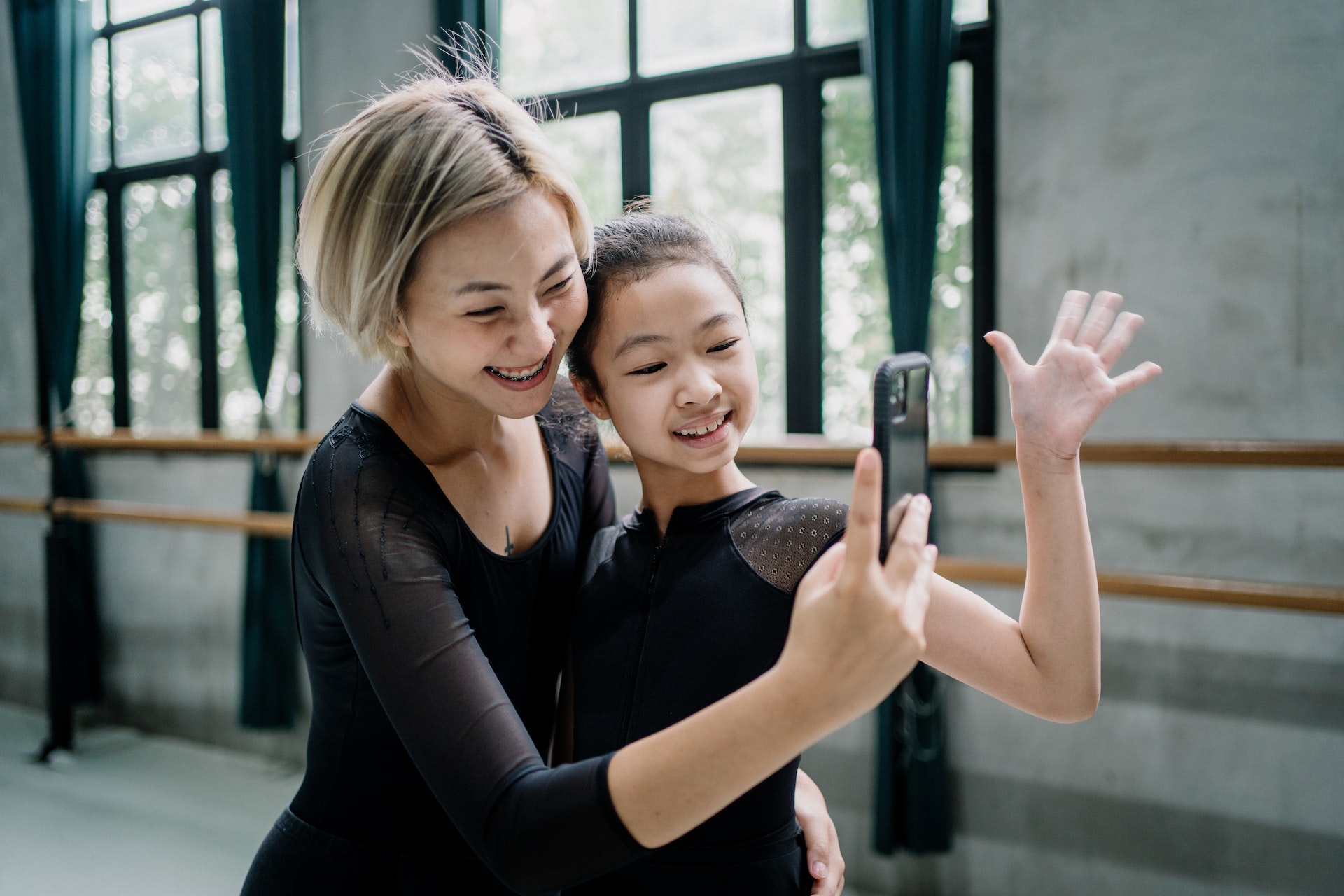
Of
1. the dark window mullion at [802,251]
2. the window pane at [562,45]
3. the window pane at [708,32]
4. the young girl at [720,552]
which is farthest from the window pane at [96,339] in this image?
the young girl at [720,552]

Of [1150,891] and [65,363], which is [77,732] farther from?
[1150,891]

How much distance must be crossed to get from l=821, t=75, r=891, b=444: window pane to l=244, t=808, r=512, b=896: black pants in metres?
1.91

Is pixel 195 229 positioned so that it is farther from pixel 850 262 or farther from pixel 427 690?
pixel 427 690

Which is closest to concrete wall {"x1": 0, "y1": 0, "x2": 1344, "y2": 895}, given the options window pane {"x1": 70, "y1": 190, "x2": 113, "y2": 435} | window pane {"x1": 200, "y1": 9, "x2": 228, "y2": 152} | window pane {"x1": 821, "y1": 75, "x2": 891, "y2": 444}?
window pane {"x1": 821, "y1": 75, "x2": 891, "y2": 444}

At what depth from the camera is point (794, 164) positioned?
2754mm

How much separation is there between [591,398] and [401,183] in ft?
1.11

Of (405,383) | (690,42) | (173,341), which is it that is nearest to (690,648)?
(405,383)

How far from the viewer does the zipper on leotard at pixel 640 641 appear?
928 millimetres

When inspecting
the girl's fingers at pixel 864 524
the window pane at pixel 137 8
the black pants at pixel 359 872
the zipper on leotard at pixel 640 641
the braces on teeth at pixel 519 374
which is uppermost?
the window pane at pixel 137 8

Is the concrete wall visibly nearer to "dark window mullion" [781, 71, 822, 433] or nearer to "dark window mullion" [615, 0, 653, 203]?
"dark window mullion" [781, 71, 822, 433]

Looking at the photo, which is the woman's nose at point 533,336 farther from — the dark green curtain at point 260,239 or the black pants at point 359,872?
the dark green curtain at point 260,239

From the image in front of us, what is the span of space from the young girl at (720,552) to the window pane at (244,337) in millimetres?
3003

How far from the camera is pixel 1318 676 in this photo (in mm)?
2025

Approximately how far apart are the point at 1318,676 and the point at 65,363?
4667 millimetres
